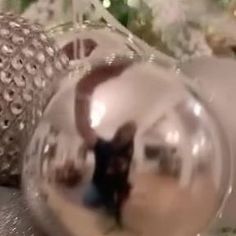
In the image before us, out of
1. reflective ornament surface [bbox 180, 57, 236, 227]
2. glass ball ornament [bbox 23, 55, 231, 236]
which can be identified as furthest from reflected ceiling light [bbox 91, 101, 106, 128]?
reflective ornament surface [bbox 180, 57, 236, 227]

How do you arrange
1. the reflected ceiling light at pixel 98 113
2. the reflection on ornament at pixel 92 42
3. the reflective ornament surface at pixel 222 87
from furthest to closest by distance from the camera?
the reflection on ornament at pixel 92 42, the reflective ornament surface at pixel 222 87, the reflected ceiling light at pixel 98 113

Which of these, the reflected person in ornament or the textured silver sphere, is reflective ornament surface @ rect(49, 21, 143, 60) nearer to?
the textured silver sphere

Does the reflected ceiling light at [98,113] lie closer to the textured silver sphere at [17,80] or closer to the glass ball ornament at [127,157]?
the glass ball ornament at [127,157]

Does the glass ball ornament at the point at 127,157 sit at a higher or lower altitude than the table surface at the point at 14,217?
higher

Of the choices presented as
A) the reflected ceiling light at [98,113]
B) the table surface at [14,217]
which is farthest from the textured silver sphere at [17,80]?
the reflected ceiling light at [98,113]

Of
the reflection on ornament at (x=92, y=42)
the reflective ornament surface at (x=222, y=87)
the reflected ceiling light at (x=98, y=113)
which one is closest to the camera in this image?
the reflected ceiling light at (x=98, y=113)

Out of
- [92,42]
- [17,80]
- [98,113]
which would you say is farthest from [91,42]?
[98,113]

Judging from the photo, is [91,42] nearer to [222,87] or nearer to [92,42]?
[92,42]

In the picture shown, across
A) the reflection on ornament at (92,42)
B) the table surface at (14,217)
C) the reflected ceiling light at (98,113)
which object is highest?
the reflected ceiling light at (98,113)

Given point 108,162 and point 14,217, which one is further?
point 14,217
